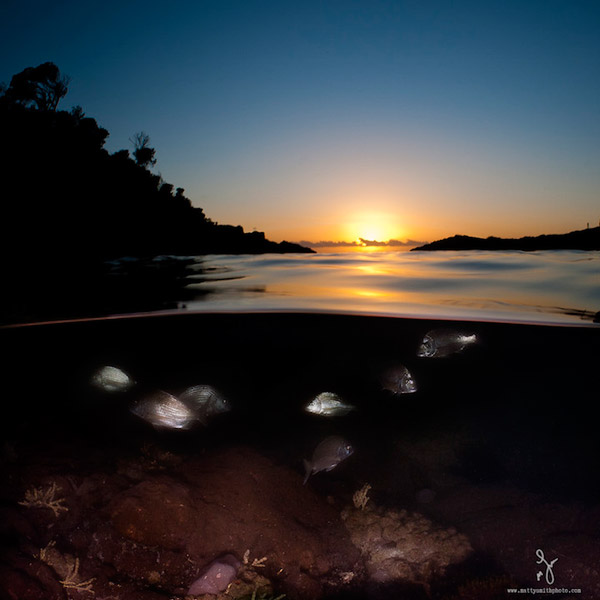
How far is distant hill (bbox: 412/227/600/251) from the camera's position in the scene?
13.9m

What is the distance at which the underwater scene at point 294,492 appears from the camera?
13.2ft

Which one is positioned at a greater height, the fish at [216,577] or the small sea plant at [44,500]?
the small sea plant at [44,500]

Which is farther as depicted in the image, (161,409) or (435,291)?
(435,291)

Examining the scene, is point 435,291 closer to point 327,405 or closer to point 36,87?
point 327,405

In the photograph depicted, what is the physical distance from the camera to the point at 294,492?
5445mm

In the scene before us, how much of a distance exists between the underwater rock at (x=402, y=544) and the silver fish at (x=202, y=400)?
269 cm

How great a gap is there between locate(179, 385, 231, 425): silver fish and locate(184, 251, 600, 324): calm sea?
375 cm

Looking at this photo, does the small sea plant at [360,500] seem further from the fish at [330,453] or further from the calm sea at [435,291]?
the calm sea at [435,291]

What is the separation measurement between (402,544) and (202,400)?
12.3 feet

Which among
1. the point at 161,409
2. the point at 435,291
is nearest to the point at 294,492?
the point at 161,409

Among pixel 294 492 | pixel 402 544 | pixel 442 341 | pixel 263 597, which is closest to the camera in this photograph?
pixel 263 597

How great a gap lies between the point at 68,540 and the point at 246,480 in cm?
224

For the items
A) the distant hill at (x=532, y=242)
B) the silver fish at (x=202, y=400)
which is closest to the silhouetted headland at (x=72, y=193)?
the silver fish at (x=202, y=400)

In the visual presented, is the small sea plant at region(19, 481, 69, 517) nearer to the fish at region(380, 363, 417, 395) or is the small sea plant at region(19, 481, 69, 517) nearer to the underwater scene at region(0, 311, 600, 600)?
the underwater scene at region(0, 311, 600, 600)
